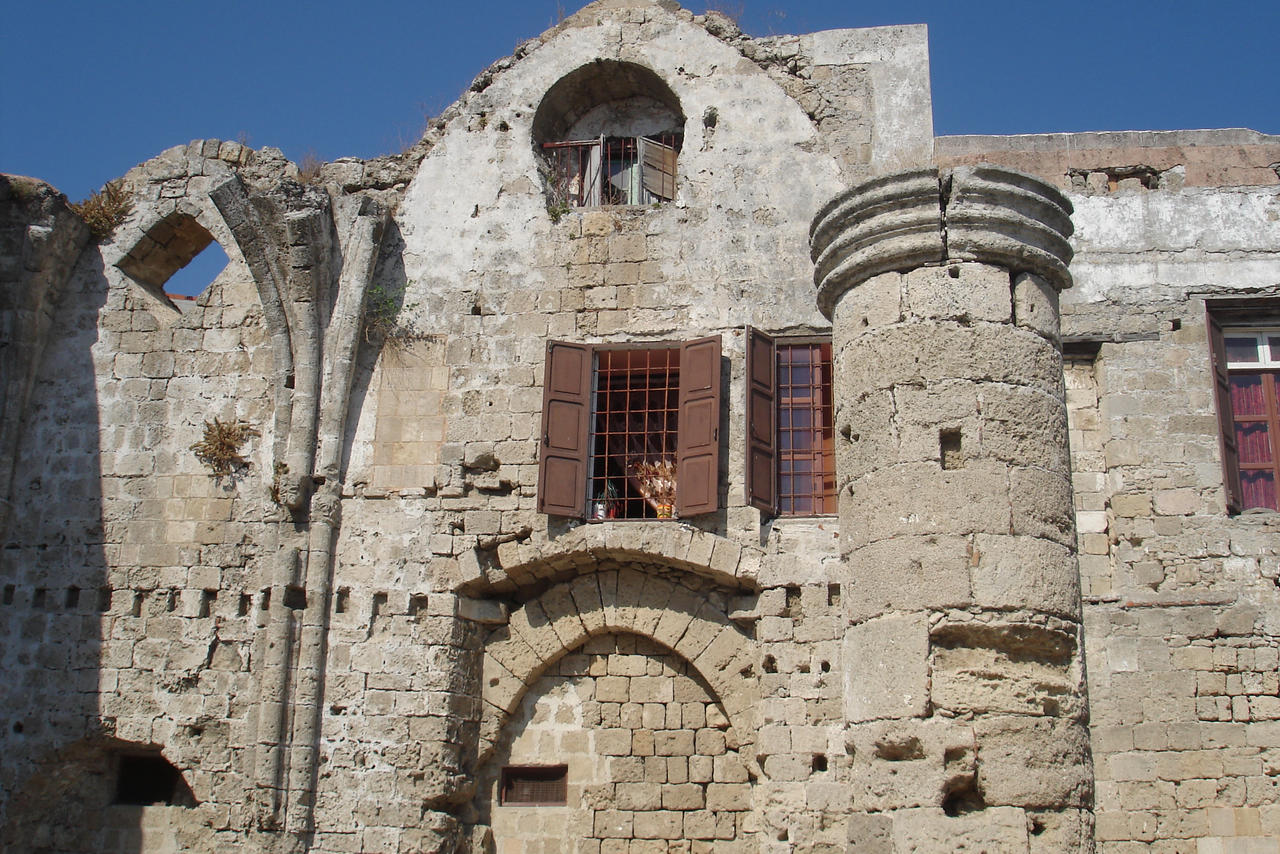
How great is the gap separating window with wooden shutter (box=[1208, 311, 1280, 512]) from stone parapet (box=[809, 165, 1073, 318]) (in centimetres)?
431

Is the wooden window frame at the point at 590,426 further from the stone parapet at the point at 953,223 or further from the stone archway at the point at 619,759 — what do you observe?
the stone parapet at the point at 953,223

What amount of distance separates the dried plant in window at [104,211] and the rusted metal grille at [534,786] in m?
5.77

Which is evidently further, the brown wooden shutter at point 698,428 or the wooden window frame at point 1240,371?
the wooden window frame at point 1240,371

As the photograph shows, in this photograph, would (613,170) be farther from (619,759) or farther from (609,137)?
(619,759)

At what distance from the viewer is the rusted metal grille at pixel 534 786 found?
966 cm

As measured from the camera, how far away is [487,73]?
37.3 ft

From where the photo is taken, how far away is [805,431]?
10.1 m

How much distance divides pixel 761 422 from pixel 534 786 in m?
3.15

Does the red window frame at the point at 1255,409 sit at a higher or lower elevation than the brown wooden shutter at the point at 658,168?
lower

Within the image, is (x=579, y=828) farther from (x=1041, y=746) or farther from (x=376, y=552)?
(x=1041, y=746)

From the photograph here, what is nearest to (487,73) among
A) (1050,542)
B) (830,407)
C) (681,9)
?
(681,9)

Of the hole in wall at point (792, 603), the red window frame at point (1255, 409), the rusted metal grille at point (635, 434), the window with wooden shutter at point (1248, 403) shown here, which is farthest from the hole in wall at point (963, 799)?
the red window frame at point (1255, 409)

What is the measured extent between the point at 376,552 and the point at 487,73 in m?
4.24

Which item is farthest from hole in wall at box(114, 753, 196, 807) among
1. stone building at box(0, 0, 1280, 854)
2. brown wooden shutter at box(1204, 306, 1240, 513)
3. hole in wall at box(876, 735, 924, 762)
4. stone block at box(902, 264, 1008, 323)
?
brown wooden shutter at box(1204, 306, 1240, 513)
